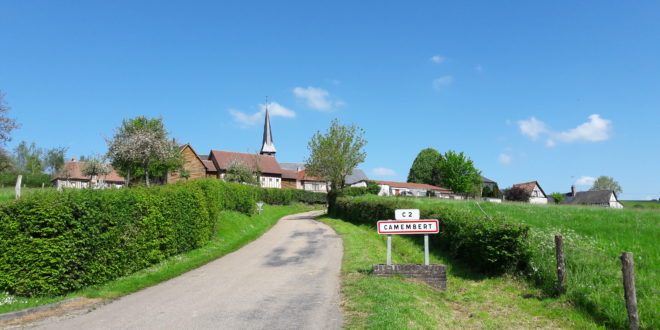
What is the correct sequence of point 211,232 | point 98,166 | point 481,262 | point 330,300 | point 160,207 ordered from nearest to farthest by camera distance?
point 330,300 → point 481,262 → point 160,207 → point 211,232 → point 98,166

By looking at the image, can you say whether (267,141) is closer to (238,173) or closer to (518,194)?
(238,173)

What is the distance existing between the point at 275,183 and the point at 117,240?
68.5 metres

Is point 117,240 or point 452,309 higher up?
point 117,240

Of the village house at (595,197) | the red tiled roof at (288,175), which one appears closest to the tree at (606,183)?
the village house at (595,197)

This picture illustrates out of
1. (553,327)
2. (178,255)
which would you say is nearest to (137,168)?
(178,255)

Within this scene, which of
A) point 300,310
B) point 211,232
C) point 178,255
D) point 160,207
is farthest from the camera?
point 211,232

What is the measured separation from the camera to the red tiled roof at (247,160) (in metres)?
73.3

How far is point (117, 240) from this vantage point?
1195 cm

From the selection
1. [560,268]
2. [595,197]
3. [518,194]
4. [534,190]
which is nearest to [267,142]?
[518,194]

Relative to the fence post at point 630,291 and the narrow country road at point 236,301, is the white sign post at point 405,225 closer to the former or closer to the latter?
the narrow country road at point 236,301

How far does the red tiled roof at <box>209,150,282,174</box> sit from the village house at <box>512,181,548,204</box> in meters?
50.9

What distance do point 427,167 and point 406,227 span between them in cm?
9405

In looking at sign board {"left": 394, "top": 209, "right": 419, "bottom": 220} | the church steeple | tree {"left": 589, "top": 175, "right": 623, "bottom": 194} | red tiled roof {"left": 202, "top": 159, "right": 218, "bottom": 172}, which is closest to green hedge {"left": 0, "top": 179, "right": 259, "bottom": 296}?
sign board {"left": 394, "top": 209, "right": 419, "bottom": 220}

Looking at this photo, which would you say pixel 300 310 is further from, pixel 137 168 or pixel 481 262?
pixel 137 168
